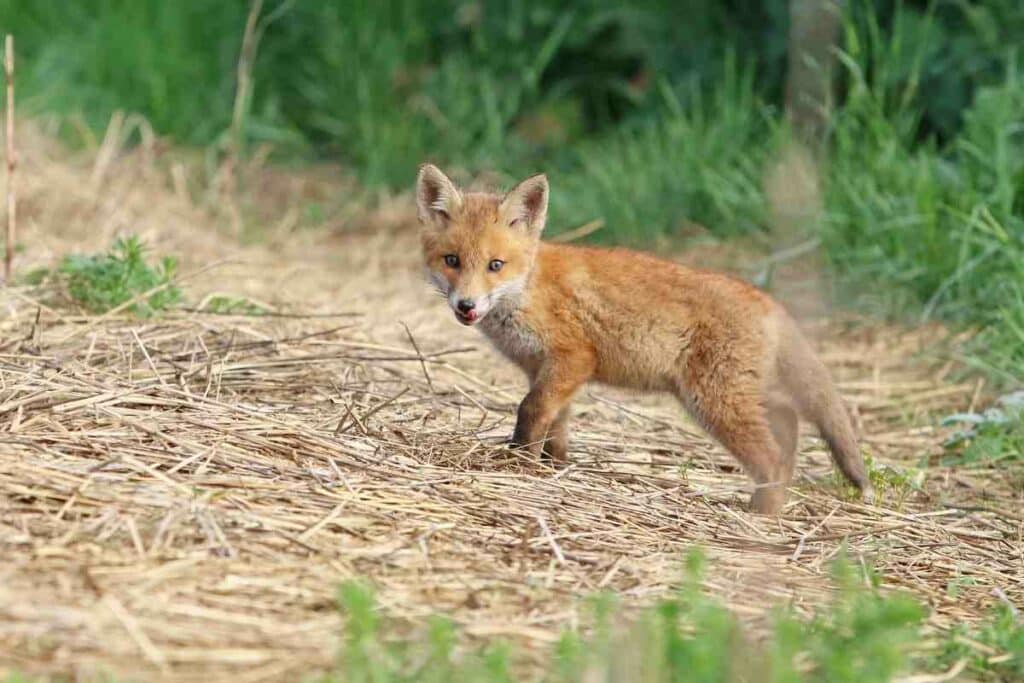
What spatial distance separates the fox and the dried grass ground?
8.3 inches

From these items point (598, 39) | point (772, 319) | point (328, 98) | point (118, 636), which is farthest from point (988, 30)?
point (118, 636)

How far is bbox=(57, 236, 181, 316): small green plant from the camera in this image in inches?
244

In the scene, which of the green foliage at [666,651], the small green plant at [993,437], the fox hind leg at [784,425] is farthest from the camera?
the small green plant at [993,437]

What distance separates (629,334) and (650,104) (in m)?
5.53

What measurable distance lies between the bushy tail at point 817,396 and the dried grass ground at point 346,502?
0.19 m

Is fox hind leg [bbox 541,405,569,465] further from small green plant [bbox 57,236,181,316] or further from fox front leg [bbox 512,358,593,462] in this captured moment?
small green plant [bbox 57,236,181,316]

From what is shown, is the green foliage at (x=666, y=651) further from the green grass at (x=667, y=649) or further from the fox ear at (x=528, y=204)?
the fox ear at (x=528, y=204)

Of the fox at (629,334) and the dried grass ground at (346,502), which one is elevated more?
the fox at (629,334)

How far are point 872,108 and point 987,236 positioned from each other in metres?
1.31

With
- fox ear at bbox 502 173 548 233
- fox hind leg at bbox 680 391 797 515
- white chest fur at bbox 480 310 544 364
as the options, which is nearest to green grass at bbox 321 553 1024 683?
fox hind leg at bbox 680 391 797 515

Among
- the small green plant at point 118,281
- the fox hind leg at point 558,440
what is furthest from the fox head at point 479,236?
the small green plant at point 118,281

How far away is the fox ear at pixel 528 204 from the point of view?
553cm

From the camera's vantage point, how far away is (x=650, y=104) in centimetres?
1050

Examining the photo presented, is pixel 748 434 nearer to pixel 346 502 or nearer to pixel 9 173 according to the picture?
pixel 346 502
